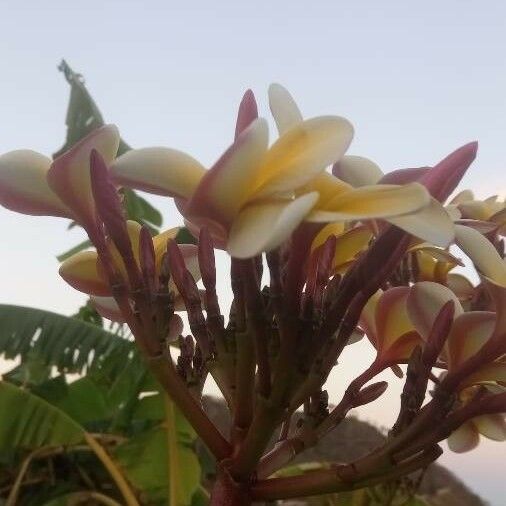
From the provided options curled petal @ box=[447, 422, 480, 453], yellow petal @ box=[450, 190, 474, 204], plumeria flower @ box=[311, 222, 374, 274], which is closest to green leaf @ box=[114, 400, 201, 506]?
yellow petal @ box=[450, 190, 474, 204]

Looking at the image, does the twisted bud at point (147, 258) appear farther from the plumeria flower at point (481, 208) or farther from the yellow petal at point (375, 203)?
the plumeria flower at point (481, 208)

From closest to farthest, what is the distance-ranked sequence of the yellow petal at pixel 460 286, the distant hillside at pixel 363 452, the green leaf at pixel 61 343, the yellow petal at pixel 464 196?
the yellow petal at pixel 460 286 → the yellow petal at pixel 464 196 → the green leaf at pixel 61 343 → the distant hillside at pixel 363 452

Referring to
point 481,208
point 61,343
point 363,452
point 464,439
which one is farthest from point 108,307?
point 363,452

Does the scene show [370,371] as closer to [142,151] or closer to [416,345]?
[416,345]

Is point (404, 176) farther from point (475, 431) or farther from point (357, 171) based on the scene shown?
point (475, 431)

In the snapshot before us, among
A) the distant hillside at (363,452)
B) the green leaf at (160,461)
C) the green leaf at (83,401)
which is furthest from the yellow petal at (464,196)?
the distant hillside at (363,452)

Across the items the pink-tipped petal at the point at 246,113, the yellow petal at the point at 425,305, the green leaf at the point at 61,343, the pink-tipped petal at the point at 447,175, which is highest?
the pink-tipped petal at the point at 246,113
